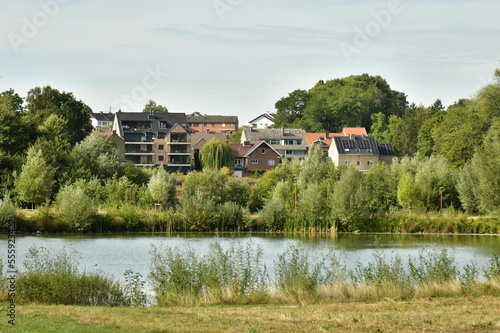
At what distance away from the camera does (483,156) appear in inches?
2098

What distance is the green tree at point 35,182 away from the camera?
57.5m

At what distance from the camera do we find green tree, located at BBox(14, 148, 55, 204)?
57.5 m

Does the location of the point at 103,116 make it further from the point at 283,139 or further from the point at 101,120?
the point at 283,139

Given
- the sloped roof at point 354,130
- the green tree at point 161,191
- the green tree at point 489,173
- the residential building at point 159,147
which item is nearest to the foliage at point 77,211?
the green tree at point 161,191

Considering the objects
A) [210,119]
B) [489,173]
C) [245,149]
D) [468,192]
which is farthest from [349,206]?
[210,119]

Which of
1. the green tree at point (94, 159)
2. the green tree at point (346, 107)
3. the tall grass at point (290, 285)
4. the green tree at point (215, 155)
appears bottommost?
the tall grass at point (290, 285)

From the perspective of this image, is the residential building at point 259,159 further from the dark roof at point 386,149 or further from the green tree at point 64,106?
the green tree at point 64,106

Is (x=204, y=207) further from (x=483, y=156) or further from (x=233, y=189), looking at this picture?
(x=483, y=156)

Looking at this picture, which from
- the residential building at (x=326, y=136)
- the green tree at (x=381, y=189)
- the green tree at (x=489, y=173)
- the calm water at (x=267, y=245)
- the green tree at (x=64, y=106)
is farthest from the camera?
the residential building at (x=326, y=136)

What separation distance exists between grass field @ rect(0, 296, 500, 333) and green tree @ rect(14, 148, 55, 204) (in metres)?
40.5

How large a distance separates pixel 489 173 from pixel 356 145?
204ft

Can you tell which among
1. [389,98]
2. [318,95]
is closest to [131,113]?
[318,95]

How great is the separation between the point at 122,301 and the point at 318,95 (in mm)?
131761

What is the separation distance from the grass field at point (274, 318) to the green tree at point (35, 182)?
40.5 m
